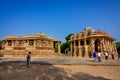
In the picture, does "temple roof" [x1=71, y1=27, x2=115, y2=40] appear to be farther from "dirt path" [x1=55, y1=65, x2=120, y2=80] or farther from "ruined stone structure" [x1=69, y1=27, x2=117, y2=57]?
"dirt path" [x1=55, y1=65, x2=120, y2=80]

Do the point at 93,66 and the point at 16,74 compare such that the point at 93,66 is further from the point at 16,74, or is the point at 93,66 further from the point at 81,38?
the point at 81,38

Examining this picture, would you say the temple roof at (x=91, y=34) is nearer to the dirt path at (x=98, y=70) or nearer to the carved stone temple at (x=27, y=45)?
the carved stone temple at (x=27, y=45)

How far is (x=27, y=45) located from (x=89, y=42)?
16.4 m

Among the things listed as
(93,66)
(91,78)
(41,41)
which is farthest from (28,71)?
(41,41)

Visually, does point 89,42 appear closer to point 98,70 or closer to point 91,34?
point 91,34

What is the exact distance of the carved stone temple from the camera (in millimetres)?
32438

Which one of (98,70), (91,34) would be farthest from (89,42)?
(98,70)

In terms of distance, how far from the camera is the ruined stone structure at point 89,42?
113 ft

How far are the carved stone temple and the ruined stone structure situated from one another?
7.02 metres

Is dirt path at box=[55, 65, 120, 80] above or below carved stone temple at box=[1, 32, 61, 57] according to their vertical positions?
below

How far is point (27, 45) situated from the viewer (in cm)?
3600

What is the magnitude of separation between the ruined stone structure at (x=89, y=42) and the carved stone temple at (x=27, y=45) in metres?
7.02

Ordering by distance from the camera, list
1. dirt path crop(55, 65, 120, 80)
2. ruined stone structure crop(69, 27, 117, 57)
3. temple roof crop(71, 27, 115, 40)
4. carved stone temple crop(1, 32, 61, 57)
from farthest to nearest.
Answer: temple roof crop(71, 27, 115, 40), ruined stone structure crop(69, 27, 117, 57), carved stone temple crop(1, 32, 61, 57), dirt path crop(55, 65, 120, 80)

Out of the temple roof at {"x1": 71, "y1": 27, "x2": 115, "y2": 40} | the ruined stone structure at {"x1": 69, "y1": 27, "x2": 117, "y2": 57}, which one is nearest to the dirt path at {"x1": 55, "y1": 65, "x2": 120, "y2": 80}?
the ruined stone structure at {"x1": 69, "y1": 27, "x2": 117, "y2": 57}
